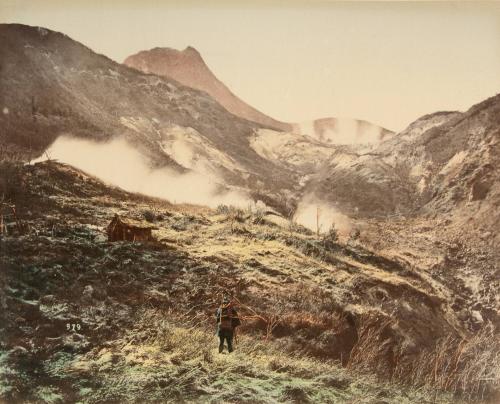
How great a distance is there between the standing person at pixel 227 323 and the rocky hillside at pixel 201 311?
19 centimetres

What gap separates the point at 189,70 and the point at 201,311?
4.17 m

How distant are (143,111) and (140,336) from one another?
407 cm

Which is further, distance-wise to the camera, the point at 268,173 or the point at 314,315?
the point at 268,173

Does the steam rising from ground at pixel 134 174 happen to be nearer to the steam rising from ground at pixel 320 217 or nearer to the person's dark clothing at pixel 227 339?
the steam rising from ground at pixel 320 217

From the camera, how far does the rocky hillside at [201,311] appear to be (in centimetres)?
689

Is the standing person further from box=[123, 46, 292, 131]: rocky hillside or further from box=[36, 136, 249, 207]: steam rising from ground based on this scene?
box=[123, 46, 292, 131]: rocky hillside

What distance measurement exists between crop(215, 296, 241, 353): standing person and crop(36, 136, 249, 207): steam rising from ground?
1.96 m

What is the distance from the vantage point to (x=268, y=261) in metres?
8.15

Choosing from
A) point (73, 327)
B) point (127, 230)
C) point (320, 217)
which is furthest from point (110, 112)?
point (320, 217)

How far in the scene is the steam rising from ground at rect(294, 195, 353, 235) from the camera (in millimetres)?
8633

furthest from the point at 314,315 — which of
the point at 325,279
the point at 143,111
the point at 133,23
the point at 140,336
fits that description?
the point at 133,23

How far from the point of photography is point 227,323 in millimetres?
7184

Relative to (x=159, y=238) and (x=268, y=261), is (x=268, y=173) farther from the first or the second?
(x=159, y=238)

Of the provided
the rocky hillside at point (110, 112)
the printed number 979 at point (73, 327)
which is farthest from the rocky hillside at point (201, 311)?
the rocky hillside at point (110, 112)
